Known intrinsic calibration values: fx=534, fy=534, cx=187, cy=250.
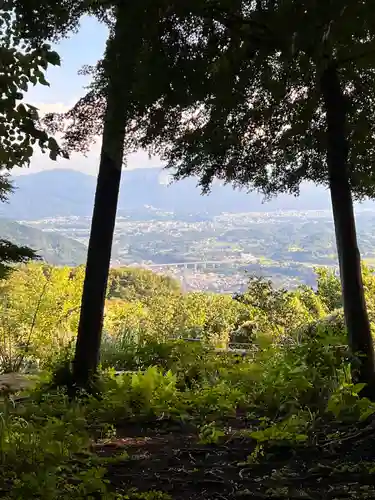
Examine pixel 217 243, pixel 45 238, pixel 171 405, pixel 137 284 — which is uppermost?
pixel 217 243

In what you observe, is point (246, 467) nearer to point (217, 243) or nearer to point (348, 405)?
point (348, 405)

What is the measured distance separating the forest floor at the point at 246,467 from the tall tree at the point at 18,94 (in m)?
1.51

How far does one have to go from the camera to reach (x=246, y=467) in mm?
2568

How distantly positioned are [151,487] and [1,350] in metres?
5.40

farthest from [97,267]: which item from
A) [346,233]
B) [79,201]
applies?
[79,201]

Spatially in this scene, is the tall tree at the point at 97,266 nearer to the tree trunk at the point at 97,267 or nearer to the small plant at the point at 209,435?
the tree trunk at the point at 97,267

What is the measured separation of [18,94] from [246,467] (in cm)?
196

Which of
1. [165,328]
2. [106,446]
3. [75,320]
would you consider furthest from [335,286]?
[106,446]

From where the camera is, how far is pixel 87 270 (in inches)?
173

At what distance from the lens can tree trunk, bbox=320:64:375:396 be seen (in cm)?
396

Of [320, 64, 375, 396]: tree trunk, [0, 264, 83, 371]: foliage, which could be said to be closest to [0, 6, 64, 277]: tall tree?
[320, 64, 375, 396]: tree trunk

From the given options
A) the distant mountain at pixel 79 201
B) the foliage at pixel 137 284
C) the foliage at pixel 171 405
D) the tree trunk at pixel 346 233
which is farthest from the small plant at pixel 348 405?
the distant mountain at pixel 79 201

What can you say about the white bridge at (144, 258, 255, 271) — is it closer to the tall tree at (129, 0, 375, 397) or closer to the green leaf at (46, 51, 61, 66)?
the tall tree at (129, 0, 375, 397)

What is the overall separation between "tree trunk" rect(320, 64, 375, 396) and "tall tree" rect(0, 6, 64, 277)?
2.79 meters
